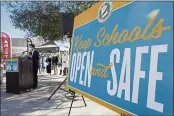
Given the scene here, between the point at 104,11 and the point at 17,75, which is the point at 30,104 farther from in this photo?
the point at 104,11

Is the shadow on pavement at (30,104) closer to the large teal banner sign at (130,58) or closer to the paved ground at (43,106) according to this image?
the paved ground at (43,106)

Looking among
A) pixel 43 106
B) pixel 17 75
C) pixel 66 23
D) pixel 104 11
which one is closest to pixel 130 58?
pixel 104 11

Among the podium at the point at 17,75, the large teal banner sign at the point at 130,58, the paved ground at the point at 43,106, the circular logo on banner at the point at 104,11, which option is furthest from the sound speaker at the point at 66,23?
the circular logo on banner at the point at 104,11

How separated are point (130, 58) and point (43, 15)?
9252 millimetres

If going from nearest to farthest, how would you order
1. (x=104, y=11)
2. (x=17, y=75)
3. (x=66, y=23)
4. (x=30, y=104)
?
(x=104, y=11), (x=30, y=104), (x=66, y=23), (x=17, y=75)

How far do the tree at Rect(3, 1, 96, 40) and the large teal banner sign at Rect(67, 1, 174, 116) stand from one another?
288 inches

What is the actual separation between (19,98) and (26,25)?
4673 mm

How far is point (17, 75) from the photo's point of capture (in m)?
9.12

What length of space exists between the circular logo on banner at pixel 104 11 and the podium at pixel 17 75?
6.34m

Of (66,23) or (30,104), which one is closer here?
(30,104)

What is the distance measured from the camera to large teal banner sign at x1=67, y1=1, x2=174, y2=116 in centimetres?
201

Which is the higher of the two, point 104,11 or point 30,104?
point 104,11

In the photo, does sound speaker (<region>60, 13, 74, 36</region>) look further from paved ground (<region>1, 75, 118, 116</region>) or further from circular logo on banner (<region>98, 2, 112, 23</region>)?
circular logo on banner (<region>98, 2, 112, 23</region>)

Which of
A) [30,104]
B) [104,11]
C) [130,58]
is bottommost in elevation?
[30,104]
